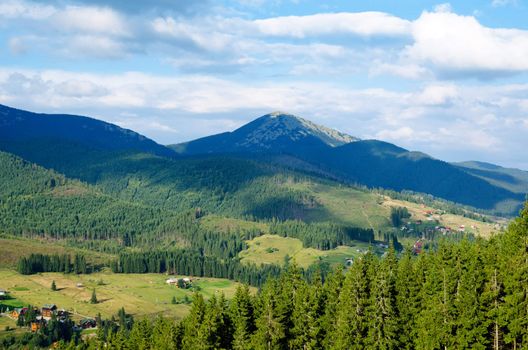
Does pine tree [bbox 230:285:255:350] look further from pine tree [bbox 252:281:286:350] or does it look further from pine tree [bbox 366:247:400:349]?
pine tree [bbox 366:247:400:349]

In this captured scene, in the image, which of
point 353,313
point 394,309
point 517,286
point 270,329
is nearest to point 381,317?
point 353,313

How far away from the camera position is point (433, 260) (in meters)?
103

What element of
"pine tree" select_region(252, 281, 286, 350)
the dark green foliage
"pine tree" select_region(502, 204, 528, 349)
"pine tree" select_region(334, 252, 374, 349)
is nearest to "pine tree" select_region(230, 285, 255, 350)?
the dark green foliage

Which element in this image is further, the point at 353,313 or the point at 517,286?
the point at 353,313

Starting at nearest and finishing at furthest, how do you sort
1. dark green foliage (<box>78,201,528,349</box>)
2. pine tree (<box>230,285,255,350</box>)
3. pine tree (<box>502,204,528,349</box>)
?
pine tree (<box>502,204,528,349</box>)
dark green foliage (<box>78,201,528,349</box>)
pine tree (<box>230,285,255,350</box>)

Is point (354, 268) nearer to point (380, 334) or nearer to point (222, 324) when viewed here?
point (380, 334)

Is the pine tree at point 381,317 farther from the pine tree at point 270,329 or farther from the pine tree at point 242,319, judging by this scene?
the pine tree at point 242,319

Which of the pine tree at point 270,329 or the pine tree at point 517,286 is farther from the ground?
the pine tree at point 517,286

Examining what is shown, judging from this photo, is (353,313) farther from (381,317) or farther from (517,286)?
(517,286)

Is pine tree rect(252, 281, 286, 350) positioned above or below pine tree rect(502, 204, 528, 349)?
below

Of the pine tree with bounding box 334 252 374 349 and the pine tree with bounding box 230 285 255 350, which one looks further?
the pine tree with bounding box 230 285 255 350

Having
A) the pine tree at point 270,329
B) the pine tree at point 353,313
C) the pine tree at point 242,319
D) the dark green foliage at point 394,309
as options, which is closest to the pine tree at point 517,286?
the dark green foliage at point 394,309

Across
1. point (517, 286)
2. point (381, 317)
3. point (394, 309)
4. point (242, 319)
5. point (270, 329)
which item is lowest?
point (270, 329)

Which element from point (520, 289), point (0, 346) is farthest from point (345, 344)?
point (0, 346)
